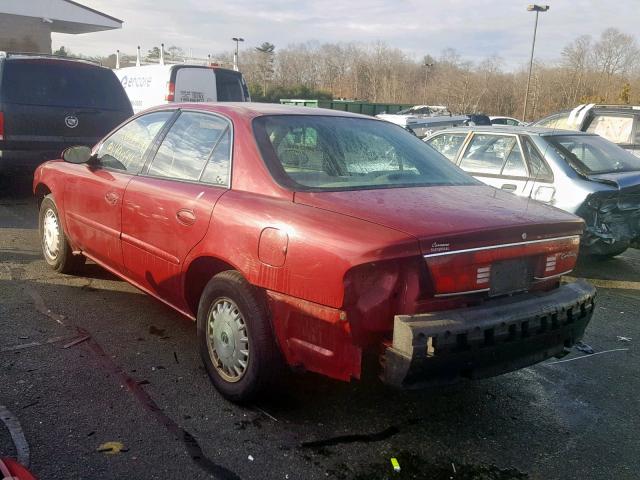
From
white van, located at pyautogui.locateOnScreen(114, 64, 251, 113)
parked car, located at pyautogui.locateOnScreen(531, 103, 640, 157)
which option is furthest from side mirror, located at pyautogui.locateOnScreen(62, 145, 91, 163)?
white van, located at pyautogui.locateOnScreen(114, 64, 251, 113)

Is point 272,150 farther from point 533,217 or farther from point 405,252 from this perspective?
point 533,217

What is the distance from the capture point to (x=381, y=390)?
3.45 meters

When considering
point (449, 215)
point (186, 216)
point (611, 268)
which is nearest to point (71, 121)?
point (186, 216)

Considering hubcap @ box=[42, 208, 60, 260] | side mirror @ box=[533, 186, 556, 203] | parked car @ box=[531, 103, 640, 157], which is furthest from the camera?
parked car @ box=[531, 103, 640, 157]

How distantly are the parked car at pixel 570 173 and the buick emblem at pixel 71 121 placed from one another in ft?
16.5

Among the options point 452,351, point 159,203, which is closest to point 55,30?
point 159,203

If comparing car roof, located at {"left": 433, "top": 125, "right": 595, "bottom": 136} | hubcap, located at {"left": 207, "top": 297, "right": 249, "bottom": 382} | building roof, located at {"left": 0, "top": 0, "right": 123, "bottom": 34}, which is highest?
building roof, located at {"left": 0, "top": 0, "right": 123, "bottom": 34}

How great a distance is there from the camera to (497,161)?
267 inches

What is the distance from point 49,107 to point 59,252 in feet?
11.6

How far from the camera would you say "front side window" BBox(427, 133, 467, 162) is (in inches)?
288

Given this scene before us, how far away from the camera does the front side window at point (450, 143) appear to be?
7320mm

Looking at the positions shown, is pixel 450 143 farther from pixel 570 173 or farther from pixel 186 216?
pixel 186 216

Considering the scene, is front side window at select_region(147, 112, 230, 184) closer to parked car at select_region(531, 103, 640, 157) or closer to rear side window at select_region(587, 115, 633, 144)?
parked car at select_region(531, 103, 640, 157)

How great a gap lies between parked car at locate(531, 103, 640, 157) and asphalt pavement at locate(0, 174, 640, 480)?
20.3 ft
